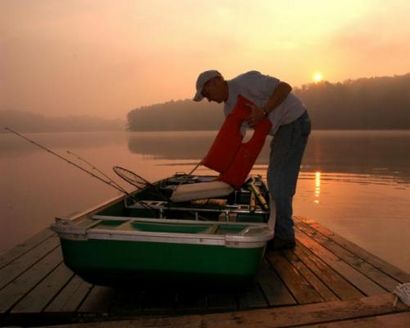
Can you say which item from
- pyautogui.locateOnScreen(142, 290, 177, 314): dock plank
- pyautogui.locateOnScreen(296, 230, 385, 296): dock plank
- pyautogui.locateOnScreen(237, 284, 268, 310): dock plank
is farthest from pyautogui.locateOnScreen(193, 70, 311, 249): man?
pyautogui.locateOnScreen(142, 290, 177, 314): dock plank

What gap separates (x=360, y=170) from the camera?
24156 millimetres

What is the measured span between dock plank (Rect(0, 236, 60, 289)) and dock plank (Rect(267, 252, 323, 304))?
9.09ft

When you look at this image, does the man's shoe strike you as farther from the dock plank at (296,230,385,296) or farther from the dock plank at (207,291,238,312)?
the dock plank at (207,291,238,312)

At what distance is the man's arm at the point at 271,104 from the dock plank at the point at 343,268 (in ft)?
6.03

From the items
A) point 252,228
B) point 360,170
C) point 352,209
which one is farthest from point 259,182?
point 360,170

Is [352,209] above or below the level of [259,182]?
below

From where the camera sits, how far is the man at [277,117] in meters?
4.69

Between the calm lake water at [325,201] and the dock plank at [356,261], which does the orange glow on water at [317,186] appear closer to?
the calm lake water at [325,201]

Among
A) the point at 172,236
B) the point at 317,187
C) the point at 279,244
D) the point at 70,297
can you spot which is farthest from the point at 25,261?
the point at 317,187

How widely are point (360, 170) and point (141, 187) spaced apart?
20.6 metres

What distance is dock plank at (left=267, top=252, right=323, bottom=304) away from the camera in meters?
3.81

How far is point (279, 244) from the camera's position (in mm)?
5375

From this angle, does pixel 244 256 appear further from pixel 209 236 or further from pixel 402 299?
pixel 402 299

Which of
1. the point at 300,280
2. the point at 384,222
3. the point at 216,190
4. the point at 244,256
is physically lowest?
the point at 384,222
